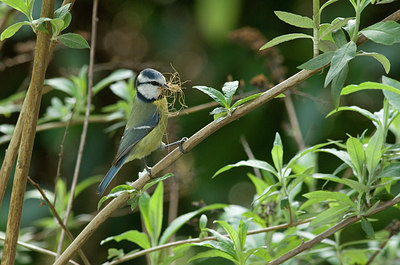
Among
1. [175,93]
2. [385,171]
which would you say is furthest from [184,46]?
[385,171]

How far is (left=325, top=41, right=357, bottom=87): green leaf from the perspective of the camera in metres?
0.72

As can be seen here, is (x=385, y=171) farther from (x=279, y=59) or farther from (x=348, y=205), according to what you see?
(x=279, y=59)

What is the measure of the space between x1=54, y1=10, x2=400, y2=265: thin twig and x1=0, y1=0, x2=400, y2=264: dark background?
996 mm

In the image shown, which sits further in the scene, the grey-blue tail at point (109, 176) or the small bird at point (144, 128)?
the small bird at point (144, 128)

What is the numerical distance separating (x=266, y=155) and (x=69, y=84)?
2.53ft

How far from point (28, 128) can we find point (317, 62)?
15.7 inches

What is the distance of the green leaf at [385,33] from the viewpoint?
744mm

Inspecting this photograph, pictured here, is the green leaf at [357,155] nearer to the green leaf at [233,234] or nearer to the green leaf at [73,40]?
the green leaf at [233,234]

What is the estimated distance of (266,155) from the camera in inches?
81.7

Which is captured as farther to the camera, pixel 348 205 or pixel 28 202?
pixel 28 202

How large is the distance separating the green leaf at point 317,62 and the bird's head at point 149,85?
2.13 feet

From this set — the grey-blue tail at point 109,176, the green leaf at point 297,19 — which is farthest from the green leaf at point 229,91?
the grey-blue tail at point 109,176

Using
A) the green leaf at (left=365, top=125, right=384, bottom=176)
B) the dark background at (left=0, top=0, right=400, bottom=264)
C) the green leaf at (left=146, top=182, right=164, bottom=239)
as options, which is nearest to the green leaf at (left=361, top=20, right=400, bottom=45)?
the green leaf at (left=365, top=125, right=384, bottom=176)

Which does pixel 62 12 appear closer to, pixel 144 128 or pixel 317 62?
pixel 317 62
